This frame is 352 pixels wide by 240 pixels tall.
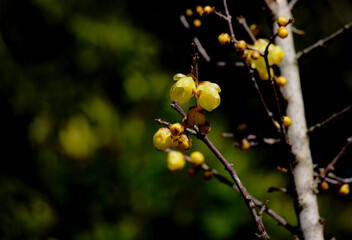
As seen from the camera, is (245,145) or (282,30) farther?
(245,145)

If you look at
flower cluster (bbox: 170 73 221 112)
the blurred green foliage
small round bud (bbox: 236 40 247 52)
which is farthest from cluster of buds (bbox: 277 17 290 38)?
the blurred green foliage

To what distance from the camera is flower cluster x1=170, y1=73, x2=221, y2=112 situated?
495 millimetres

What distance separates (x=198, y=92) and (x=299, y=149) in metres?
0.30

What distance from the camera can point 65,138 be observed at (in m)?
1.66

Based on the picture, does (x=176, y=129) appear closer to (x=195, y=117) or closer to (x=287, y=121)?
(x=195, y=117)

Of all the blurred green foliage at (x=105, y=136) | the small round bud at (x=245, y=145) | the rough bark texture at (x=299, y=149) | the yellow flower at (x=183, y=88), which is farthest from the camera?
the blurred green foliage at (x=105, y=136)

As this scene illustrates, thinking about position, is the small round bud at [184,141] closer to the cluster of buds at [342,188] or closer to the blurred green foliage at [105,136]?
the cluster of buds at [342,188]

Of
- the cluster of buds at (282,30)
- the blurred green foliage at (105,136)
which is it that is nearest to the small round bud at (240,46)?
the cluster of buds at (282,30)

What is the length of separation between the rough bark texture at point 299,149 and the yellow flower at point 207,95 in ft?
0.87

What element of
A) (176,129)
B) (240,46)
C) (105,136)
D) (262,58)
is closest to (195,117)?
(176,129)

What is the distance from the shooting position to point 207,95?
499 millimetres

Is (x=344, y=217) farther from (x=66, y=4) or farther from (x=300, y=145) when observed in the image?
(x=66, y=4)

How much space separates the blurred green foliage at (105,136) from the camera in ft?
4.81

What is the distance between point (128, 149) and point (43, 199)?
1.51 ft
